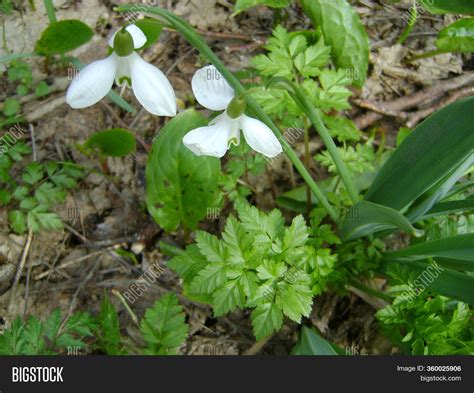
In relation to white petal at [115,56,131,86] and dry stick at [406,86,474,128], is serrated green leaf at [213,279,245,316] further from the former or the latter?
dry stick at [406,86,474,128]

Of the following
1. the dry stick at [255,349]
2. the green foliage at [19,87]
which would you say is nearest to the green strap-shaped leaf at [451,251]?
the dry stick at [255,349]

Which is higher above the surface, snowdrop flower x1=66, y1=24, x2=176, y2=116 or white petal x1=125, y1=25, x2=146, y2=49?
white petal x1=125, y1=25, x2=146, y2=49

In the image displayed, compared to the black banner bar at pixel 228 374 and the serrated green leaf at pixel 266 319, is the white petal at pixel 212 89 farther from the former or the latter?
the black banner bar at pixel 228 374

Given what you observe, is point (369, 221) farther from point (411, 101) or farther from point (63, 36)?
point (63, 36)

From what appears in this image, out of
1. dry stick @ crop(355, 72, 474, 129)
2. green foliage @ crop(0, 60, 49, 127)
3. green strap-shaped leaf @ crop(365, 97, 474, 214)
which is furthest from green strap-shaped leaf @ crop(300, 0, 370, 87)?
green foliage @ crop(0, 60, 49, 127)

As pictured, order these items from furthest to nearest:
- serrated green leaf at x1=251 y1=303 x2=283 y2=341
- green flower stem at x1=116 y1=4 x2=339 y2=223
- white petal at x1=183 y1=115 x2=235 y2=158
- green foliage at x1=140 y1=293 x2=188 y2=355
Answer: green foliage at x1=140 y1=293 x2=188 y2=355 < serrated green leaf at x1=251 y1=303 x2=283 y2=341 < white petal at x1=183 y1=115 x2=235 y2=158 < green flower stem at x1=116 y1=4 x2=339 y2=223

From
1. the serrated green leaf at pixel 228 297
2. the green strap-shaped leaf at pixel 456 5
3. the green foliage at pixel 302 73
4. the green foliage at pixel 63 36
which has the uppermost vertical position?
the green strap-shaped leaf at pixel 456 5
